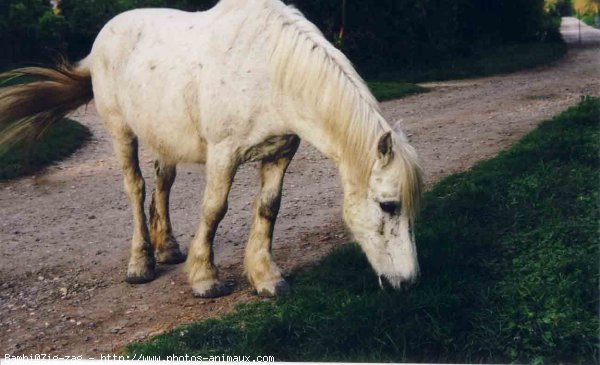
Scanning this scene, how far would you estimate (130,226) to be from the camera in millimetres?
6250

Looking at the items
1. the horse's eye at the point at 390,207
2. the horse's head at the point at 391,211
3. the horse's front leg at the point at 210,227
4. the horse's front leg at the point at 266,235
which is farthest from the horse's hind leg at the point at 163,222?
the horse's eye at the point at 390,207

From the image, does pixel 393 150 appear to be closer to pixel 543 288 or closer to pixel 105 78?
pixel 543 288

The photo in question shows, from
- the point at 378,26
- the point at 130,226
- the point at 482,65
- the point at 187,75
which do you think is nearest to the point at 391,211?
the point at 187,75

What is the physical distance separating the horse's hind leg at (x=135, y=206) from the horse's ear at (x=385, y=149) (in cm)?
227

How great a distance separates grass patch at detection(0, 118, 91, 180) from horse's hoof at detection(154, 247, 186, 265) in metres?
1.62

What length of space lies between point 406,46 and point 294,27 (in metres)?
7.14

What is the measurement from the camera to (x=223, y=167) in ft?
14.3

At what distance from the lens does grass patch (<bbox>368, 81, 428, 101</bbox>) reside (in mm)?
9766

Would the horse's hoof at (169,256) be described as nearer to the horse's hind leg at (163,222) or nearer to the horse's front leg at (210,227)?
the horse's hind leg at (163,222)

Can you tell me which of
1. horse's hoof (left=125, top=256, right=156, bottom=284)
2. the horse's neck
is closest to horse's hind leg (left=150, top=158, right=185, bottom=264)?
horse's hoof (left=125, top=256, right=156, bottom=284)

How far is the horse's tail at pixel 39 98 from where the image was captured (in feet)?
17.0

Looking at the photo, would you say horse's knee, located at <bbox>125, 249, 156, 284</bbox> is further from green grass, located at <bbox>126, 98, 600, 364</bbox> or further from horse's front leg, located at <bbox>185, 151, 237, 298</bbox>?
green grass, located at <bbox>126, 98, 600, 364</bbox>

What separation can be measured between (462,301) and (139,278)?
2421 mm

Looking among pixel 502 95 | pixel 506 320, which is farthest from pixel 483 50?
pixel 506 320
